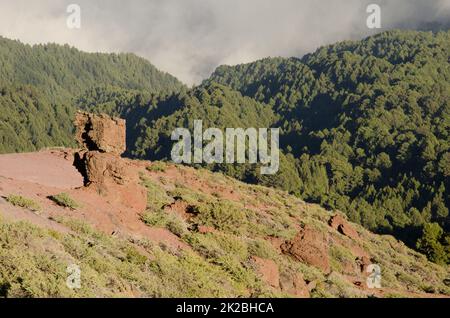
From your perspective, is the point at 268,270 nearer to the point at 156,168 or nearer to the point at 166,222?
the point at 166,222

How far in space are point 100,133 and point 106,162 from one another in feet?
5.11

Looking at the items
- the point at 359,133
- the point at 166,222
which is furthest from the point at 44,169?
the point at 359,133

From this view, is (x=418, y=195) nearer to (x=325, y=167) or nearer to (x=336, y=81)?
(x=325, y=167)

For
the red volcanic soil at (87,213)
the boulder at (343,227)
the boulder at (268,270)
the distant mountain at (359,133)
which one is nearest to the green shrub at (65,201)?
the red volcanic soil at (87,213)

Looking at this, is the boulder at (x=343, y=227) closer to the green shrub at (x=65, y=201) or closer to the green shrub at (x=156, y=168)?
the green shrub at (x=156, y=168)

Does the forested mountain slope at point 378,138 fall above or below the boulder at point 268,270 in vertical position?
above

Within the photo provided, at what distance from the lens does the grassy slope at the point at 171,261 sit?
35.0ft

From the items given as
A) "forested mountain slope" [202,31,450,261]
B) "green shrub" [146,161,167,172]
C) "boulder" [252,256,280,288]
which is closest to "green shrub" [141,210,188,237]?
"boulder" [252,256,280,288]

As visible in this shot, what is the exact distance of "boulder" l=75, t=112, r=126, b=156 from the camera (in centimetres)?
1977

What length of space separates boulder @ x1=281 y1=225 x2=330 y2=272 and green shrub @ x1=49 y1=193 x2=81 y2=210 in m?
8.86

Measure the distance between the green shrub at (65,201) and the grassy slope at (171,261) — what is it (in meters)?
1.54

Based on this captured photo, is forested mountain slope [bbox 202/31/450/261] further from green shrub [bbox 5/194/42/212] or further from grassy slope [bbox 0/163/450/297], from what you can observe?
green shrub [bbox 5/194/42/212]

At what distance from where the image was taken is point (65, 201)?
16.9 metres
